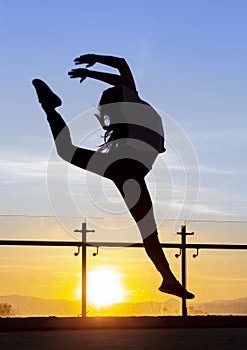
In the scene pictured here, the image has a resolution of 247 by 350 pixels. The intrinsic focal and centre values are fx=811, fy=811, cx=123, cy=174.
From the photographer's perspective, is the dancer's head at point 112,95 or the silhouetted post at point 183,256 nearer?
the dancer's head at point 112,95

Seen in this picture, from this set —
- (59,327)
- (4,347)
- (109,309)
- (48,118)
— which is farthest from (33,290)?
(48,118)

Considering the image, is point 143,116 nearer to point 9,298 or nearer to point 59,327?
point 59,327

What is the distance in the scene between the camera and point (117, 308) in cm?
1112

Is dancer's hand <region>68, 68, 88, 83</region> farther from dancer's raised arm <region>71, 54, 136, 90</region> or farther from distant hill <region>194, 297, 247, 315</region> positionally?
distant hill <region>194, 297, 247, 315</region>

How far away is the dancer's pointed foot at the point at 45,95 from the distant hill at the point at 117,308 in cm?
512

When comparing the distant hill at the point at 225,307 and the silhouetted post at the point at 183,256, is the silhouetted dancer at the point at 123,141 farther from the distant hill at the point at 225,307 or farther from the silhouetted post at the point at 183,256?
the silhouetted post at the point at 183,256

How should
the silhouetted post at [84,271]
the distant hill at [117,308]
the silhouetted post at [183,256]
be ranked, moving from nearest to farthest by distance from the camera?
1. the distant hill at [117,308]
2. the silhouetted post at [84,271]
3. the silhouetted post at [183,256]

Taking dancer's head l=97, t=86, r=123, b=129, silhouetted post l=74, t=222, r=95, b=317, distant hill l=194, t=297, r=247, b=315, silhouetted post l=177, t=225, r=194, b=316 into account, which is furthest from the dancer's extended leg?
silhouetted post l=177, t=225, r=194, b=316

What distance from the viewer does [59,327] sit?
9.22 metres

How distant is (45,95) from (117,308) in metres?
5.18

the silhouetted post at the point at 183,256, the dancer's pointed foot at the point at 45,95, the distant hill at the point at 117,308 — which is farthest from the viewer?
the silhouetted post at the point at 183,256

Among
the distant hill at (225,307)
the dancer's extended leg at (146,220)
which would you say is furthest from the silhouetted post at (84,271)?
the dancer's extended leg at (146,220)

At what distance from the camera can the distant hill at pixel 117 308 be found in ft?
37.2

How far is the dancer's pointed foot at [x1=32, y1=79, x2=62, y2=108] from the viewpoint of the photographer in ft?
21.5
